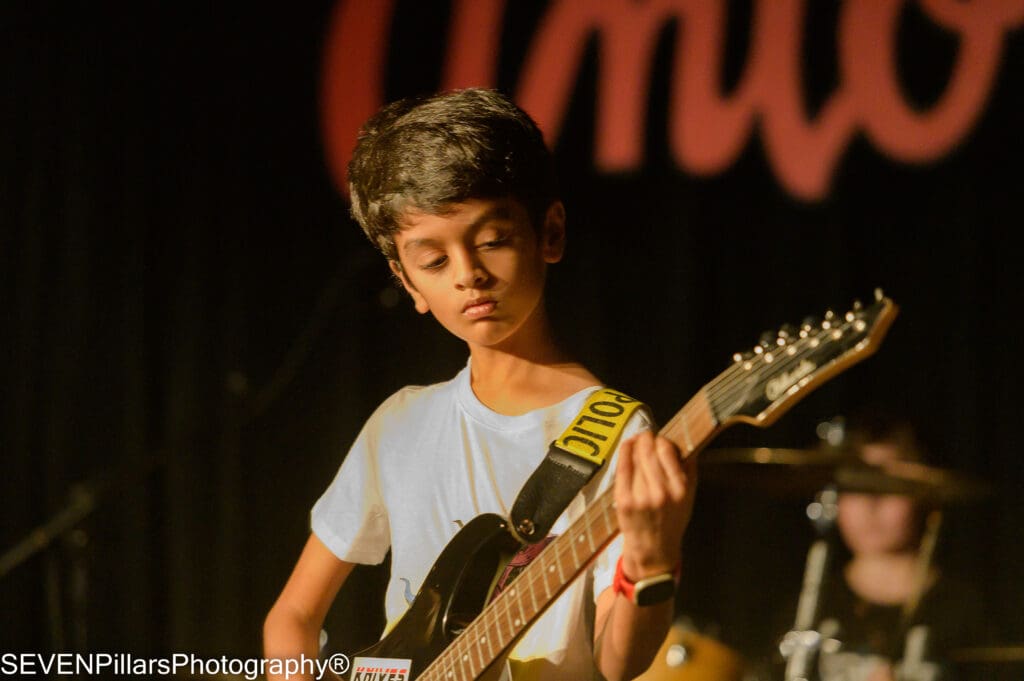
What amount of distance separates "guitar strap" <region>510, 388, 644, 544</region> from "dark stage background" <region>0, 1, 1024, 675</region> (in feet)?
2.80

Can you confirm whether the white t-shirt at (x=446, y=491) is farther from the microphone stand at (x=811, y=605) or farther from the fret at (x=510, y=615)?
the microphone stand at (x=811, y=605)

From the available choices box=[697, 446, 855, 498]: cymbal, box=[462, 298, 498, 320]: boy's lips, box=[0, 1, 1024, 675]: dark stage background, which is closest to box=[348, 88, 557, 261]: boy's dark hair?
box=[462, 298, 498, 320]: boy's lips

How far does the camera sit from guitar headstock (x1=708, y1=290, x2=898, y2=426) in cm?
114

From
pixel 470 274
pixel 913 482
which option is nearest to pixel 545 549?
pixel 470 274

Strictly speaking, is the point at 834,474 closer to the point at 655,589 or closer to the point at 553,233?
the point at 553,233

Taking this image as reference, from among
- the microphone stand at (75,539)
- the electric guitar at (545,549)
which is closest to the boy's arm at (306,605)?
the electric guitar at (545,549)

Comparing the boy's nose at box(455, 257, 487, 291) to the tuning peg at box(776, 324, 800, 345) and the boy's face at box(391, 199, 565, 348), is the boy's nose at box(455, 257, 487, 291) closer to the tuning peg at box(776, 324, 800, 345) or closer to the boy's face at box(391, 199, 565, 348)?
the boy's face at box(391, 199, 565, 348)

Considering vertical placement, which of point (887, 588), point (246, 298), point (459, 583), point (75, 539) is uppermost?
point (246, 298)

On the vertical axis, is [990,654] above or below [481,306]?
Result: below

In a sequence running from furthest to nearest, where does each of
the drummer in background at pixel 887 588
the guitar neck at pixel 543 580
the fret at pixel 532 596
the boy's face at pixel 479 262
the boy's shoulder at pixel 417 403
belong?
the drummer in background at pixel 887 588, the boy's shoulder at pixel 417 403, the boy's face at pixel 479 262, the fret at pixel 532 596, the guitar neck at pixel 543 580

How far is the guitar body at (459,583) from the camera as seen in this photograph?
1.47m

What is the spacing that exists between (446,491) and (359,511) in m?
0.18

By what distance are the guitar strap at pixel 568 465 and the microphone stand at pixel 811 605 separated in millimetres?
876

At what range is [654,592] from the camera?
48.1 inches
